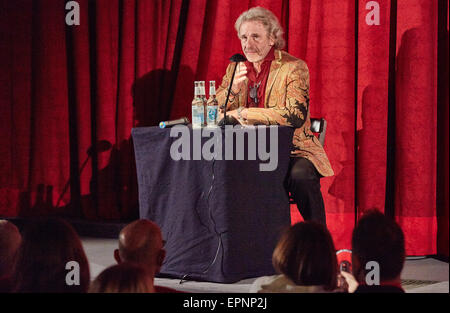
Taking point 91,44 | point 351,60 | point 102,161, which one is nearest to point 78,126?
point 102,161

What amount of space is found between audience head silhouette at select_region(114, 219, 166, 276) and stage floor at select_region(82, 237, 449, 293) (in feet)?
2.08

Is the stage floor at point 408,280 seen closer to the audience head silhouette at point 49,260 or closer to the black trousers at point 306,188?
the black trousers at point 306,188

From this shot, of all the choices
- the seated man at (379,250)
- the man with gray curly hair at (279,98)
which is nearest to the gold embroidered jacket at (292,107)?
the man with gray curly hair at (279,98)

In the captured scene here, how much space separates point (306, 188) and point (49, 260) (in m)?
1.37

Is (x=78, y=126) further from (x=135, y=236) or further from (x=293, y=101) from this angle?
(x=135, y=236)

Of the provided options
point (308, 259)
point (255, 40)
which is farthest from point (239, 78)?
point (308, 259)

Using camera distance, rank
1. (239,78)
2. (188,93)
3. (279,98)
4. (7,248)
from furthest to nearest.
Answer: (188,93), (239,78), (279,98), (7,248)

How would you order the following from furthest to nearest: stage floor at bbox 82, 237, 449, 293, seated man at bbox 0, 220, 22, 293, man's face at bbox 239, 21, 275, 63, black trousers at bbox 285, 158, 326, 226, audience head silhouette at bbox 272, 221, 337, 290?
man's face at bbox 239, 21, 275, 63
black trousers at bbox 285, 158, 326, 226
stage floor at bbox 82, 237, 449, 293
seated man at bbox 0, 220, 22, 293
audience head silhouette at bbox 272, 221, 337, 290

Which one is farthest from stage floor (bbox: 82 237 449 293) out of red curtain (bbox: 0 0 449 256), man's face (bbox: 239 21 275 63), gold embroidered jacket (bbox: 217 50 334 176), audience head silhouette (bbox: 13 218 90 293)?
man's face (bbox: 239 21 275 63)

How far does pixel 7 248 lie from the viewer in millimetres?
1616

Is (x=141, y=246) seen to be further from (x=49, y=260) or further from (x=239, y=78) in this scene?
(x=239, y=78)

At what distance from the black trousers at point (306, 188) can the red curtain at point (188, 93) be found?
74 centimetres

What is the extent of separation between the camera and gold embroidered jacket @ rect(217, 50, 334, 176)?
248 cm

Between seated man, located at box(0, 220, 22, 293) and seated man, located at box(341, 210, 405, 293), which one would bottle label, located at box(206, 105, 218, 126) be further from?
seated man, located at box(341, 210, 405, 293)
